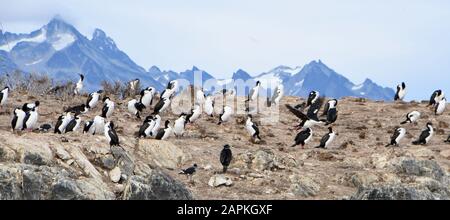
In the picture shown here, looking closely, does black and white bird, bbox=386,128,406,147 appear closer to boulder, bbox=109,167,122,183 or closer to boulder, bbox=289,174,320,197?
boulder, bbox=289,174,320,197

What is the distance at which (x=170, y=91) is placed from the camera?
136 ft

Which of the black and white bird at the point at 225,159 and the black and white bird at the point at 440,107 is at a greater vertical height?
the black and white bird at the point at 440,107

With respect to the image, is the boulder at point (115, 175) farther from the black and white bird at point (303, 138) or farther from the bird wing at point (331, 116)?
the bird wing at point (331, 116)

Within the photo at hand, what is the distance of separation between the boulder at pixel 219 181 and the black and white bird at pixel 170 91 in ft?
48.4

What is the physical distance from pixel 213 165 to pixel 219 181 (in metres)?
2.24

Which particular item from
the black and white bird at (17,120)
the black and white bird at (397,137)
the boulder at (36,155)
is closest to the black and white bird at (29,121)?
the black and white bird at (17,120)

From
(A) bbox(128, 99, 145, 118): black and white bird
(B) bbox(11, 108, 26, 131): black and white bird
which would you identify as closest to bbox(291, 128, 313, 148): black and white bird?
(A) bbox(128, 99, 145, 118): black and white bird

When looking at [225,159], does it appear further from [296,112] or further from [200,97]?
[200,97]

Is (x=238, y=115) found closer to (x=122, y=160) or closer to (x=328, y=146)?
(x=328, y=146)

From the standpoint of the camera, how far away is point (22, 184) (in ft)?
69.4

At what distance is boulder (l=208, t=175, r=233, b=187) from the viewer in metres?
25.6

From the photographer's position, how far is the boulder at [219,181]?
84.0ft
